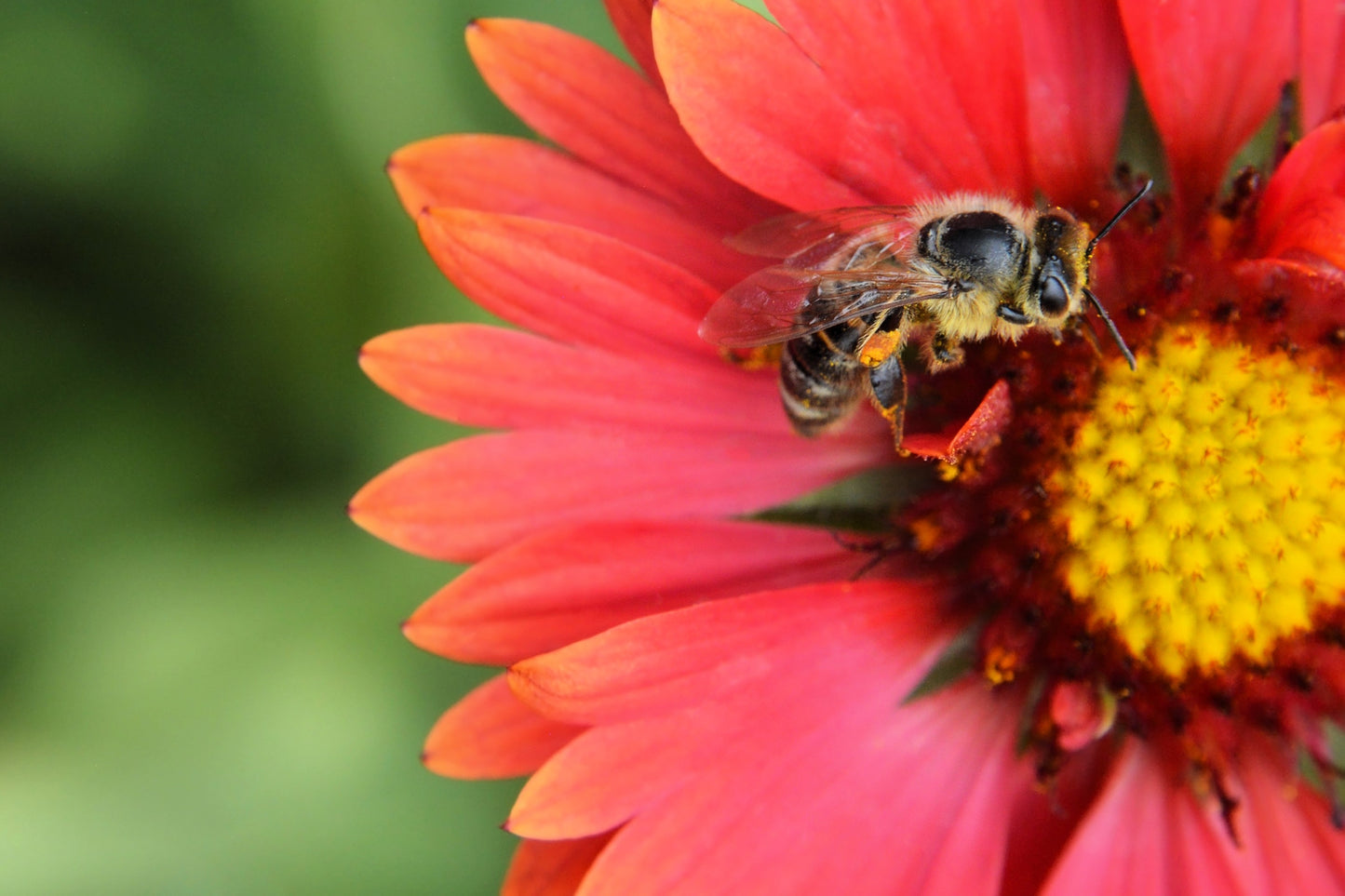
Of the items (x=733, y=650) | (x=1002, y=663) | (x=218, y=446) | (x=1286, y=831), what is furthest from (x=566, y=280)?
(x=1286, y=831)

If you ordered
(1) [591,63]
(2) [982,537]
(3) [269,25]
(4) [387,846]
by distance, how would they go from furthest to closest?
(4) [387,846] → (3) [269,25] → (2) [982,537] → (1) [591,63]

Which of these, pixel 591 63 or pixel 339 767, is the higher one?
pixel 591 63

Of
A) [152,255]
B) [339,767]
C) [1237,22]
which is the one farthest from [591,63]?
[339,767]

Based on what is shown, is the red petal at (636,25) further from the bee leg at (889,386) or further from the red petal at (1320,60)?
the red petal at (1320,60)

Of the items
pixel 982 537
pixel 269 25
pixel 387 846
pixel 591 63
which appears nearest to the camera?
pixel 591 63

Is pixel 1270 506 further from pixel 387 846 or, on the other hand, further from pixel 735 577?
pixel 387 846

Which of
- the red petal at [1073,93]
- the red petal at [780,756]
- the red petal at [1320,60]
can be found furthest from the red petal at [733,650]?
the red petal at [1320,60]

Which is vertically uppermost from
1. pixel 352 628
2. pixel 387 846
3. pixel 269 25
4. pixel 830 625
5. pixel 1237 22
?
pixel 1237 22
